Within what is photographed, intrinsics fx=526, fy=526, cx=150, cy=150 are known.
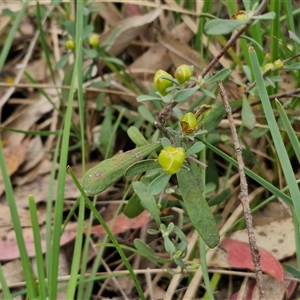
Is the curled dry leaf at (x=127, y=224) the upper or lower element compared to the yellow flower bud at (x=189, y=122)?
lower

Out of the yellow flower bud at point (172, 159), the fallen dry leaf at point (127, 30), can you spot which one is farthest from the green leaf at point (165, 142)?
the fallen dry leaf at point (127, 30)

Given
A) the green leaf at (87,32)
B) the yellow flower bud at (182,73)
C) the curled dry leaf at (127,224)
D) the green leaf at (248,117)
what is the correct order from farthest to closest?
the green leaf at (87,32), the curled dry leaf at (127,224), the green leaf at (248,117), the yellow flower bud at (182,73)

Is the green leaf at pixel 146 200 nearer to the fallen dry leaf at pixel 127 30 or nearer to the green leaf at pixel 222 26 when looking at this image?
the green leaf at pixel 222 26

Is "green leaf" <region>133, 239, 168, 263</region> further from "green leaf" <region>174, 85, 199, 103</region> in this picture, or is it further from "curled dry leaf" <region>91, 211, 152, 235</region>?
"green leaf" <region>174, 85, 199, 103</region>

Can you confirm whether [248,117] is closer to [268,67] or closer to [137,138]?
[268,67]

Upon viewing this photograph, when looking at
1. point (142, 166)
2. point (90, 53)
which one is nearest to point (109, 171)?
point (142, 166)

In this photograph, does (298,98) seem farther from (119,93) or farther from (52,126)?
(52,126)
